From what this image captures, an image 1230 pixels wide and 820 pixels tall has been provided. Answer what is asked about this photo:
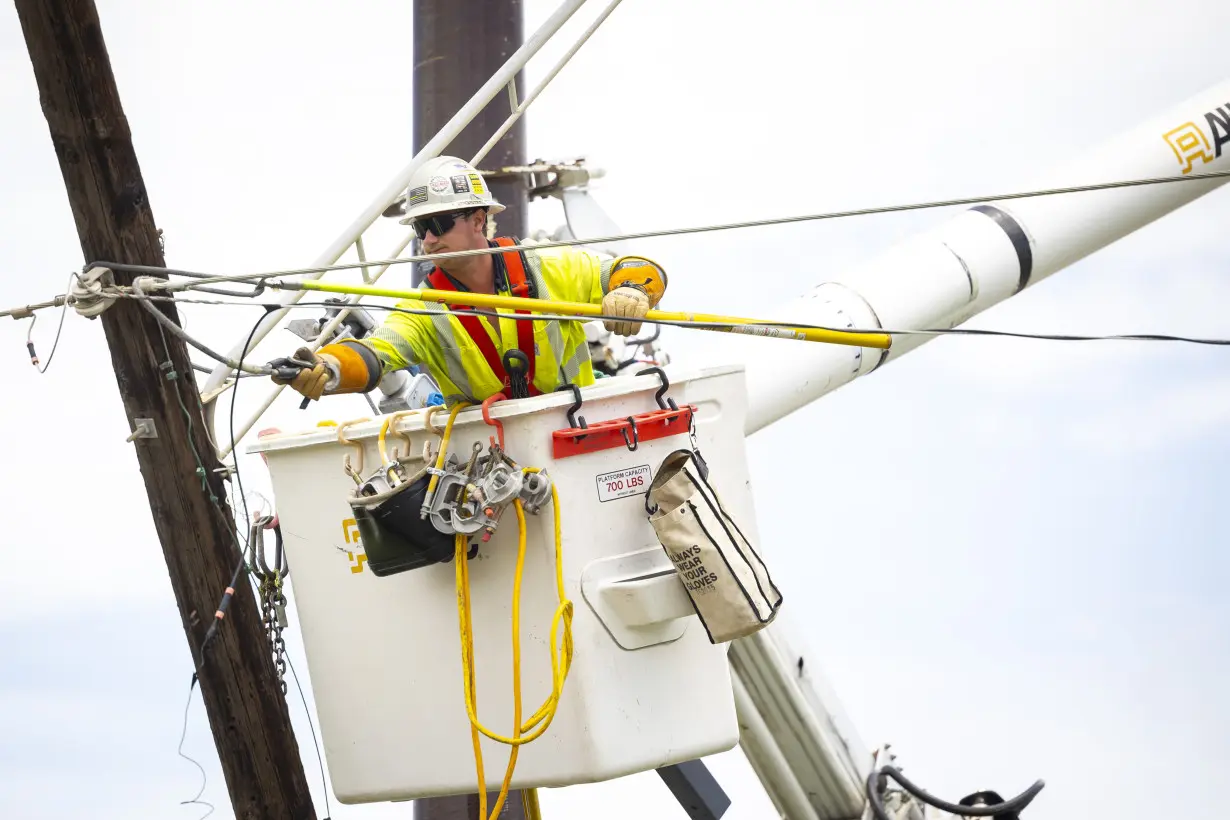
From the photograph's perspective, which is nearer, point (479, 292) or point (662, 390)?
point (662, 390)

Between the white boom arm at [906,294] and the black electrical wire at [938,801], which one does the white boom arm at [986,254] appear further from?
the black electrical wire at [938,801]

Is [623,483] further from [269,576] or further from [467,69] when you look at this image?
[467,69]

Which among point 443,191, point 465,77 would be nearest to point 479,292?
point 443,191

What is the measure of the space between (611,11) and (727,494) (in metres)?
2.17

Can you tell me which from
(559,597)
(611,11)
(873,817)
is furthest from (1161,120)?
(559,597)

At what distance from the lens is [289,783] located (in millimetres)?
4996

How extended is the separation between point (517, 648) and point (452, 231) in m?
1.31

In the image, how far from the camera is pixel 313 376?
435cm

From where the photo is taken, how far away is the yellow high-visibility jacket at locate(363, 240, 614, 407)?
470 centimetres

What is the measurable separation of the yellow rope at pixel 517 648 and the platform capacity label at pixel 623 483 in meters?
0.14

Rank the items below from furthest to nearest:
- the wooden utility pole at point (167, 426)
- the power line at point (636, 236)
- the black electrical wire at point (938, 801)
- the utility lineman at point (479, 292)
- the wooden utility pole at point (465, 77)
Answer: the wooden utility pole at point (465, 77) → the black electrical wire at point (938, 801) → the utility lineman at point (479, 292) → the wooden utility pole at point (167, 426) → the power line at point (636, 236)

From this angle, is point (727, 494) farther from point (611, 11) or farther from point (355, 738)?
point (611, 11)

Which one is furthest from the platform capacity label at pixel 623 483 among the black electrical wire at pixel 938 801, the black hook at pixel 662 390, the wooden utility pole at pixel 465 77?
the wooden utility pole at pixel 465 77

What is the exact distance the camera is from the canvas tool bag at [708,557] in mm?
4176
